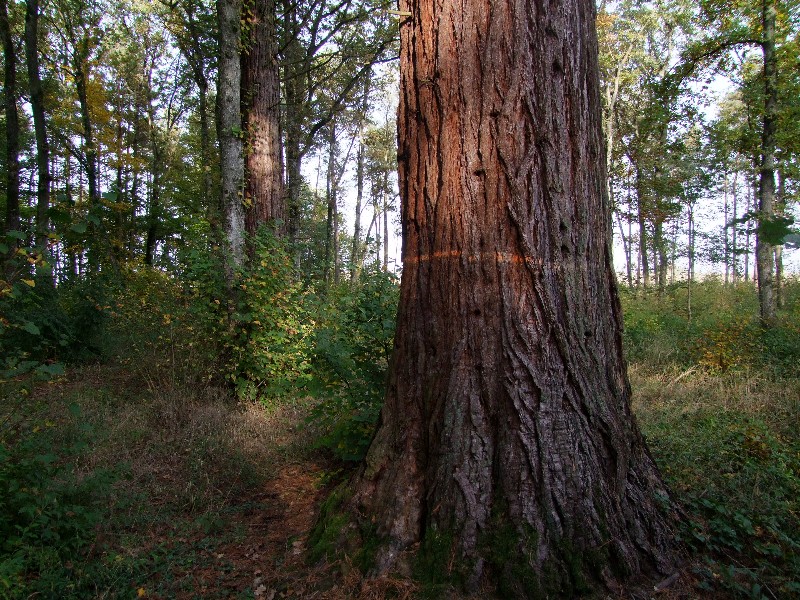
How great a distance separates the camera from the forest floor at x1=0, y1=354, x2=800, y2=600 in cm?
237

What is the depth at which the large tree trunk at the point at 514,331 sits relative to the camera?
219cm

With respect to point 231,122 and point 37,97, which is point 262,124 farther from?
point 37,97

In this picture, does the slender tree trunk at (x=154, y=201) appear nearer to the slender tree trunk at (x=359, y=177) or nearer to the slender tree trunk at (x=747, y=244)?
the slender tree trunk at (x=359, y=177)

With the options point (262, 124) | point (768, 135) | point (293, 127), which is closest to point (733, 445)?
point (262, 124)

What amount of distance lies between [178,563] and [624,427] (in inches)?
108

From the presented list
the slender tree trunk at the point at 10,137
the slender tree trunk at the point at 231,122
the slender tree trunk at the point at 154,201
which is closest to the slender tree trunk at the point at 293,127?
the slender tree trunk at the point at 10,137

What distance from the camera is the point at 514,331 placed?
2271 mm

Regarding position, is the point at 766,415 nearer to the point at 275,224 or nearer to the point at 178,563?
the point at 178,563

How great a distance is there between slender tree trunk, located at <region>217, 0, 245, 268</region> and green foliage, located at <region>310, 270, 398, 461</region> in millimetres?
3033

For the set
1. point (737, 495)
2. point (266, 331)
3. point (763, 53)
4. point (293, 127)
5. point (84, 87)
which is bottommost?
point (737, 495)

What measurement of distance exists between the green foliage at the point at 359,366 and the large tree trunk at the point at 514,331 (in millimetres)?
1189

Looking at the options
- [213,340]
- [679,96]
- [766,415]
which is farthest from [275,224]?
[679,96]

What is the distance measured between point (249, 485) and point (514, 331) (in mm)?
2765

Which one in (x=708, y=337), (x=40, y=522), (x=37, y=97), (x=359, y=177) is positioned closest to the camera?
(x=40, y=522)
